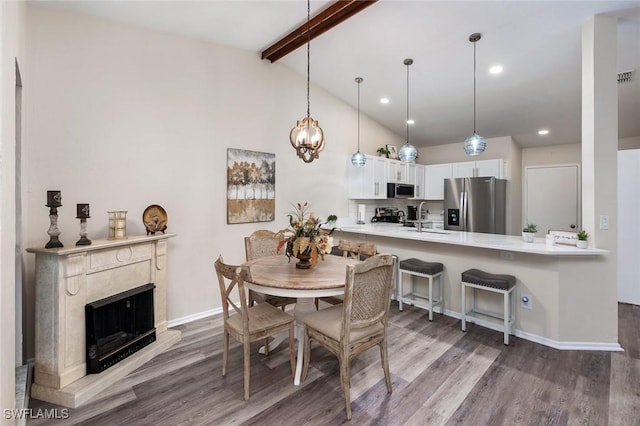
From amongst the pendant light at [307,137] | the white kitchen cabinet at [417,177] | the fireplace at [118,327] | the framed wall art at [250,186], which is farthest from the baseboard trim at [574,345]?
the fireplace at [118,327]

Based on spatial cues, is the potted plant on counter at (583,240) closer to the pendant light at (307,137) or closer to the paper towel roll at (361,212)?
the pendant light at (307,137)

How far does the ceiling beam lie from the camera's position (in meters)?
2.90

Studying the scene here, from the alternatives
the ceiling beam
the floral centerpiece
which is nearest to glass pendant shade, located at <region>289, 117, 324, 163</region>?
the floral centerpiece

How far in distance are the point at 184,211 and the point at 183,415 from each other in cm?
210

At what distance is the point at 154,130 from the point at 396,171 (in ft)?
14.0

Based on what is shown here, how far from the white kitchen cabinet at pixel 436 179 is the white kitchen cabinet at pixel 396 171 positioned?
0.76m

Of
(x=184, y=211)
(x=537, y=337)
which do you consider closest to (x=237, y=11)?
(x=184, y=211)

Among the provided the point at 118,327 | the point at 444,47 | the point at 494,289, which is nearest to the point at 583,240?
the point at 494,289

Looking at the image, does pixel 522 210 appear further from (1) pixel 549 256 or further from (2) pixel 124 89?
(2) pixel 124 89

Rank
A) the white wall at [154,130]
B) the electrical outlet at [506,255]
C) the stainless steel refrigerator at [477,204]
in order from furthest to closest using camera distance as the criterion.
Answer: the stainless steel refrigerator at [477,204] → the electrical outlet at [506,255] → the white wall at [154,130]

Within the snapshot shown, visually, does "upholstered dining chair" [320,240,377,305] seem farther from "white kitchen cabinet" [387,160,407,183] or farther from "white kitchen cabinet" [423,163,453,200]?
"white kitchen cabinet" [423,163,453,200]

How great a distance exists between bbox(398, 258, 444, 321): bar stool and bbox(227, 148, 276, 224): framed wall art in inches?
78.3

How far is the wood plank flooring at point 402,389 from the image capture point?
1.89 metres

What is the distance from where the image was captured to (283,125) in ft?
14.0
